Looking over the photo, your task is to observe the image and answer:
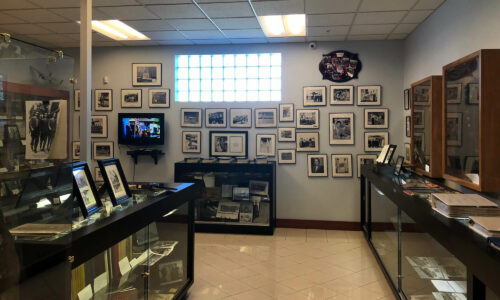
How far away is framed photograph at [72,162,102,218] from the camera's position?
193 centimetres

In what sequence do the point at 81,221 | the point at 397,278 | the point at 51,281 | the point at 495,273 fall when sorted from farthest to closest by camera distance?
1. the point at 397,278
2. the point at 81,221
3. the point at 495,273
4. the point at 51,281

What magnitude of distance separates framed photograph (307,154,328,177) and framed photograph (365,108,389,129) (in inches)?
34.9

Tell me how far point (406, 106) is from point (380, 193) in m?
2.11

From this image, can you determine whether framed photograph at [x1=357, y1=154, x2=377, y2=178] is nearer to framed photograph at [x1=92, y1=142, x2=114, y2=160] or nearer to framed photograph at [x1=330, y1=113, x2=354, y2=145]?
framed photograph at [x1=330, y1=113, x2=354, y2=145]

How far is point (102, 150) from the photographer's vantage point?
6336 mm

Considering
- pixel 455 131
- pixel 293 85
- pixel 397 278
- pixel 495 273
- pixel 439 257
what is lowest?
pixel 397 278

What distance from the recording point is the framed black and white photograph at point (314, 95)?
18.9 feet

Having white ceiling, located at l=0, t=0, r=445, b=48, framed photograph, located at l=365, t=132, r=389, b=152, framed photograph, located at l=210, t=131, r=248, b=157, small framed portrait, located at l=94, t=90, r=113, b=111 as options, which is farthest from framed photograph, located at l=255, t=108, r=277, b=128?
small framed portrait, located at l=94, t=90, r=113, b=111

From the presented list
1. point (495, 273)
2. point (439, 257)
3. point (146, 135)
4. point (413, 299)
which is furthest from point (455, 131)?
point (146, 135)

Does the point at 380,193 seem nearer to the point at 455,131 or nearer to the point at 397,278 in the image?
the point at 397,278

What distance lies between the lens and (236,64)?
6.07m

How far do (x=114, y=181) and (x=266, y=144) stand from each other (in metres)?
3.75

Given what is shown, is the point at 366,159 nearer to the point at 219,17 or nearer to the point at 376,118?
the point at 376,118

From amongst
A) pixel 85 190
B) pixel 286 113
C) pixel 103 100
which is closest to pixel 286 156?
pixel 286 113
